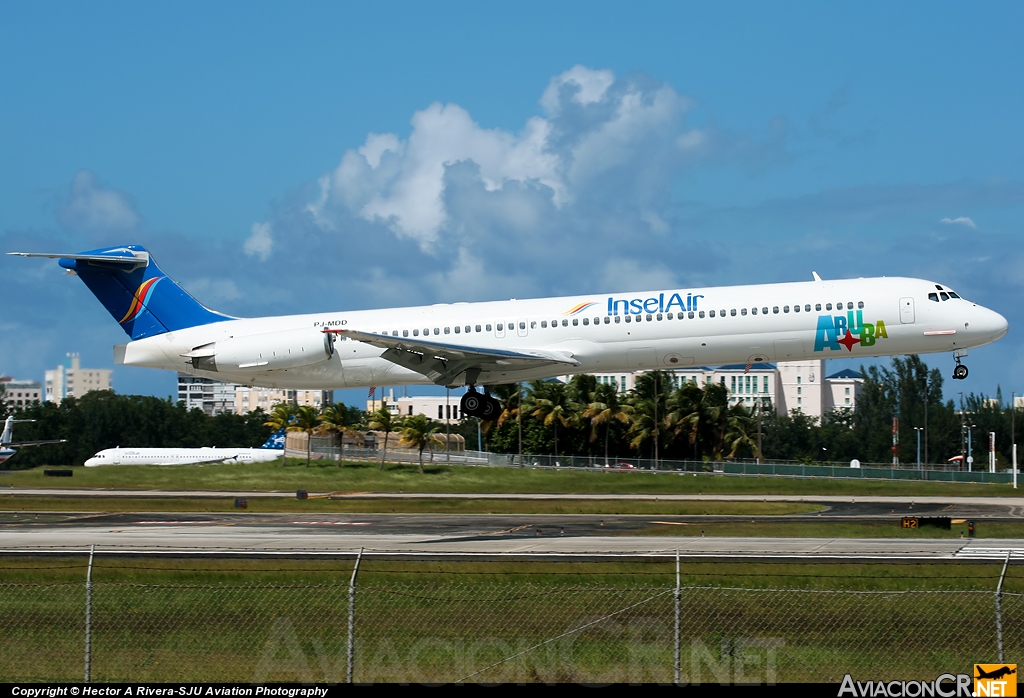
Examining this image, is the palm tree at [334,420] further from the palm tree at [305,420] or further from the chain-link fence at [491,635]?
the chain-link fence at [491,635]

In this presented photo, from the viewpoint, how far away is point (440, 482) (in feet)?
170

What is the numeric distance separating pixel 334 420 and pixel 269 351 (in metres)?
40.1

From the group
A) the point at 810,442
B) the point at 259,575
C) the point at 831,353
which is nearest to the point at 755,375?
the point at 810,442

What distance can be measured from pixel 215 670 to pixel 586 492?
37.3 m

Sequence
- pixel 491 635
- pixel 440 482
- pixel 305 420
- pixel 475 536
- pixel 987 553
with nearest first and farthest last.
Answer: pixel 491 635
pixel 987 553
pixel 475 536
pixel 440 482
pixel 305 420

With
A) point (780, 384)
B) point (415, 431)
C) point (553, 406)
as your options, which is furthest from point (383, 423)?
point (780, 384)

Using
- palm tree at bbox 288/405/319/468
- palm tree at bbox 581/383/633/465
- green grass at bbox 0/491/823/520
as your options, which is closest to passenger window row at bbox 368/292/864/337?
green grass at bbox 0/491/823/520

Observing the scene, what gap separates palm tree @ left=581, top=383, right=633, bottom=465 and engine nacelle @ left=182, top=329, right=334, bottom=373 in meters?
47.8

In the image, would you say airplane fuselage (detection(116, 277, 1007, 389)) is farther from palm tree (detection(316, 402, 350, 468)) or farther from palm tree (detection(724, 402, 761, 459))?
palm tree (detection(724, 402, 761, 459))

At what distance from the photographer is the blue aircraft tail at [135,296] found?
36469 mm

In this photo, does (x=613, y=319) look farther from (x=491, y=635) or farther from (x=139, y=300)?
(x=491, y=635)

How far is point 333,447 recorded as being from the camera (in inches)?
2906

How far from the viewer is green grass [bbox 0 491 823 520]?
36031 mm

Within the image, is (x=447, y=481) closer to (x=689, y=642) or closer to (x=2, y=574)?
(x=2, y=574)
